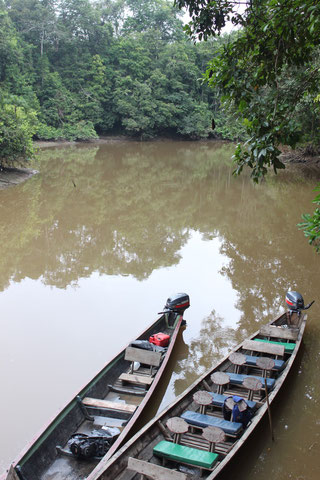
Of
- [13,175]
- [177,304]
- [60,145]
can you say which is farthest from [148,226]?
[60,145]

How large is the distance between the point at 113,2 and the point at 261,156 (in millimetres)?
44508

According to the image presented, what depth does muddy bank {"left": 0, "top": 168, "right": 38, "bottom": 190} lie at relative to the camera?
1716cm

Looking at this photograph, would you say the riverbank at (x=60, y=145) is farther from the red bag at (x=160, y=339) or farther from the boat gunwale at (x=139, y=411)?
the boat gunwale at (x=139, y=411)

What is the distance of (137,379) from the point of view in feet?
16.3

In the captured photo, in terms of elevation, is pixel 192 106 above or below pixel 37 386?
above

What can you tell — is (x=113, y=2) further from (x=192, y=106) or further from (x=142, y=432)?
Answer: (x=142, y=432)

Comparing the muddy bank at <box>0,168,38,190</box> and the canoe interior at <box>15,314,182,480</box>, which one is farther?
the muddy bank at <box>0,168,38,190</box>

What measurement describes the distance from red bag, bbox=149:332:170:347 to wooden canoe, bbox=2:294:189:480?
11cm

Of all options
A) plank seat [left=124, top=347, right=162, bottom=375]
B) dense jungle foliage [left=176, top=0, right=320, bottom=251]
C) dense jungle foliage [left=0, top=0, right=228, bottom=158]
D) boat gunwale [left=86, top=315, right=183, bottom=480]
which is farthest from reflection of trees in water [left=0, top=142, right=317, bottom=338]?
dense jungle foliage [left=0, top=0, right=228, bottom=158]

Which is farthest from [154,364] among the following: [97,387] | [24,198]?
[24,198]

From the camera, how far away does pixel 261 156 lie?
395cm

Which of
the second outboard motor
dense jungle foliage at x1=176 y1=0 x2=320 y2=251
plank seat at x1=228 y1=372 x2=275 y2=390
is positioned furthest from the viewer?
the second outboard motor

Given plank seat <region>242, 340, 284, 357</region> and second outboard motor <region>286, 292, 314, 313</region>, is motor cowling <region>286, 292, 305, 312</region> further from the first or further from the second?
plank seat <region>242, 340, 284, 357</region>

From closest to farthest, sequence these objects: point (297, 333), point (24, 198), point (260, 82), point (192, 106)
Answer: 1. point (260, 82)
2. point (297, 333)
3. point (24, 198)
4. point (192, 106)
